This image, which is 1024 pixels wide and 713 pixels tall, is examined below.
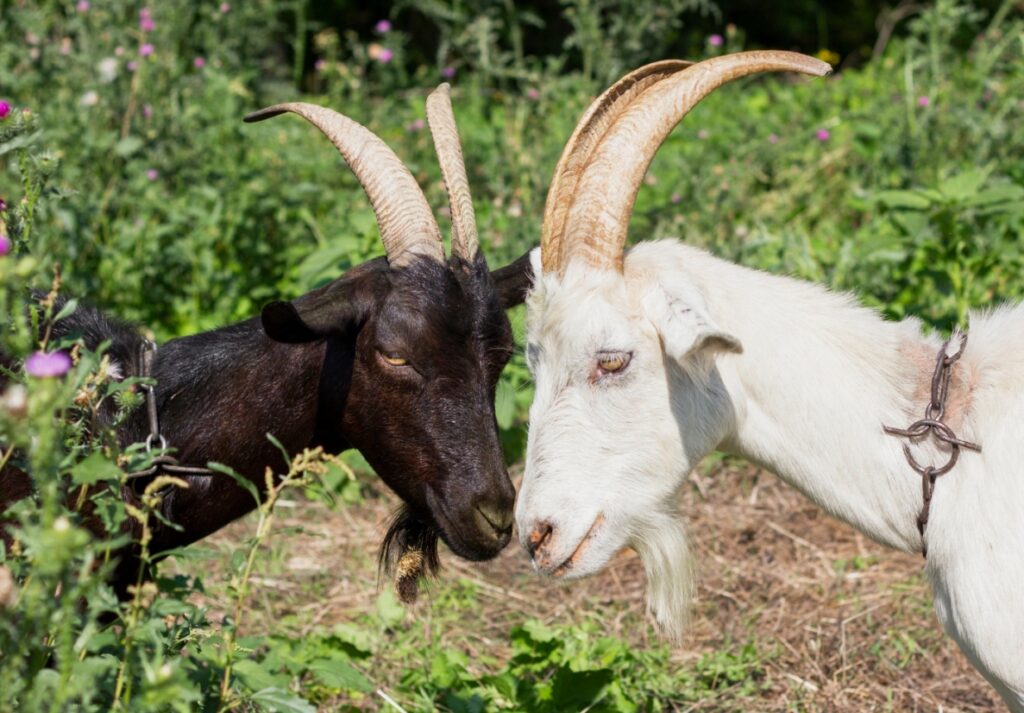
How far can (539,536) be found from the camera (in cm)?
253

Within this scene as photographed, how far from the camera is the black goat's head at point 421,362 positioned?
2836 mm

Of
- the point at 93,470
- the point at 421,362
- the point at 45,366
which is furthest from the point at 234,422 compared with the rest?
the point at 45,366

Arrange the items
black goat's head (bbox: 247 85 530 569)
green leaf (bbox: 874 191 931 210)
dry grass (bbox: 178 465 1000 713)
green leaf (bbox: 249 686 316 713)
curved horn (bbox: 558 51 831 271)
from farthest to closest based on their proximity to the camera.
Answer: green leaf (bbox: 874 191 931 210) → dry grass (bbox: 178 465 1000 713) → black goat's head (bbox: 247 85 530 569) → curved horn (bbox: 558 51 831 271) → green leaf (bbox: 249 686 316 713)

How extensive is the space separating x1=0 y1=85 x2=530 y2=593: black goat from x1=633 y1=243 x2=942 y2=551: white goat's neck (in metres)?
0.55

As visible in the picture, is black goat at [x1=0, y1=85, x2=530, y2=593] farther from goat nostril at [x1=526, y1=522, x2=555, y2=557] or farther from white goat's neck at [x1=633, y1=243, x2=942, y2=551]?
white goat's neck at [x1=633, y1=243, x2=942, y2=551]

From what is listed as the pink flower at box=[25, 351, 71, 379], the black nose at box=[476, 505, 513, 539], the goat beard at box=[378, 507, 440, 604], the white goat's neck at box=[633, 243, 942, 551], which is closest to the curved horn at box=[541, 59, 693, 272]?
the white goat's neck at box=[633, 243, 942, 551]

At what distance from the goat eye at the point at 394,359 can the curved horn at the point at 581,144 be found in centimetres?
43

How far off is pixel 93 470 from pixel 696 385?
3.93ft

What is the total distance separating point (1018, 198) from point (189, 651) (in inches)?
146

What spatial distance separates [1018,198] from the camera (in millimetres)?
4773

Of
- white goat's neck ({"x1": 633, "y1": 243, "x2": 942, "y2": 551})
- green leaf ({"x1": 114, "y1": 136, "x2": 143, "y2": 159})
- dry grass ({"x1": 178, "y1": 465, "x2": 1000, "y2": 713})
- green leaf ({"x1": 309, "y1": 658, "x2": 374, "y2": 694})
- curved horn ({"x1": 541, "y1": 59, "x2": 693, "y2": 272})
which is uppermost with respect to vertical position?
curved horn ({"x1": 541, "y1": 59, "x2": 693, "y2": 272})

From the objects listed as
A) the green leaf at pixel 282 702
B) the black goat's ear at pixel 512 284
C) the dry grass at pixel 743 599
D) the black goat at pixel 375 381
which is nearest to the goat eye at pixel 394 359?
the black goat at pixel 375 381

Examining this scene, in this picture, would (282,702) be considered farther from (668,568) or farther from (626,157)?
(626,157)

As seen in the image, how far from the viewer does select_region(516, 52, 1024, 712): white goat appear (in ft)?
8.07
